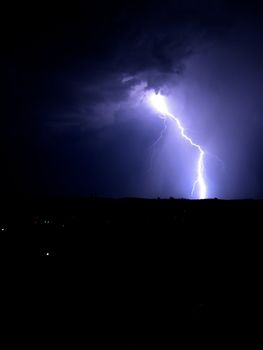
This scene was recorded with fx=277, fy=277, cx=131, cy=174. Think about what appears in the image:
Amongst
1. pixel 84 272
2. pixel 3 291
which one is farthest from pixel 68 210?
pixel 3 291

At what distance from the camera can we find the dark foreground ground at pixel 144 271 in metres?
7.89

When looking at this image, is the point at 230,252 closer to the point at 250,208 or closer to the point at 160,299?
the point at 160,299

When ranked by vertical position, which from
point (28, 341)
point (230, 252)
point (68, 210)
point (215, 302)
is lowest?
point (28, 341)

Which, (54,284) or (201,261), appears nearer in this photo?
(54,284)

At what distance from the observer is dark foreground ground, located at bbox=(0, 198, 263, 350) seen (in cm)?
789

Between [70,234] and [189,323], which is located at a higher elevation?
[70,234]

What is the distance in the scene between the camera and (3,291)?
35.8 feet

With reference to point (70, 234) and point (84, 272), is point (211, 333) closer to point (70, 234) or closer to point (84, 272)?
point (84, 272)

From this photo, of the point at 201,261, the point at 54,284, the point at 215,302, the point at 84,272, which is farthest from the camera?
the point at 201,261

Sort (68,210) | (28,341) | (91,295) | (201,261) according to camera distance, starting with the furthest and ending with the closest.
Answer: (68,210)
(201,261)
(91,295)
(28,341)

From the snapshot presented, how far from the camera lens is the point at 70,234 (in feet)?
59.9

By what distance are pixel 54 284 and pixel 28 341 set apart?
4255mm

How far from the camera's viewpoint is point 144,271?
1316 centimetres

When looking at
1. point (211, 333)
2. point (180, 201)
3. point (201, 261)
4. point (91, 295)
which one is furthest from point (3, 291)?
point (180, 201)
